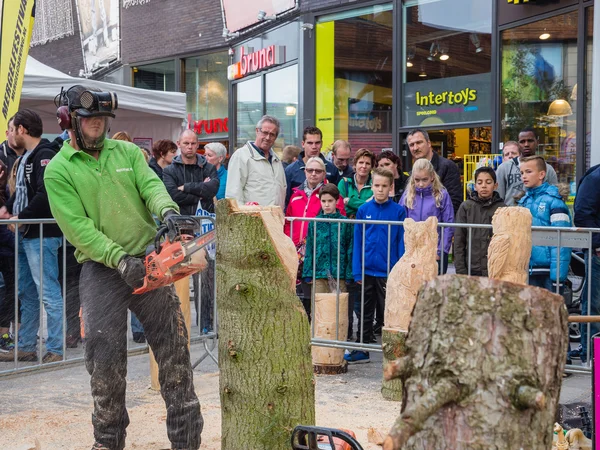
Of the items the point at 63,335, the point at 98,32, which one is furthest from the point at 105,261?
the point at 98,32

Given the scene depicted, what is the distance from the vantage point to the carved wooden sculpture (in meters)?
5.41

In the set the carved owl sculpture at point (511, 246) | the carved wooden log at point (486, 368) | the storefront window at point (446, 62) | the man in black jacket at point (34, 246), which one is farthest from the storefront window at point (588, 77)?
the carved wooden log at point (486, 368)

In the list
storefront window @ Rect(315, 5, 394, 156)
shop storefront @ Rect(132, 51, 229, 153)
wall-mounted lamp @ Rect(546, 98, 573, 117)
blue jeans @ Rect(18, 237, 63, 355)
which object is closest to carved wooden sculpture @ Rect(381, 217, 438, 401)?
blue jeans @ Rect(18, 237, 63, 355)

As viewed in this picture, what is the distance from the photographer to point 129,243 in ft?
13.6

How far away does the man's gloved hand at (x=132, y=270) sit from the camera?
12.8ft

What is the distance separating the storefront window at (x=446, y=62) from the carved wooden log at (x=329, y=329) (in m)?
6.04

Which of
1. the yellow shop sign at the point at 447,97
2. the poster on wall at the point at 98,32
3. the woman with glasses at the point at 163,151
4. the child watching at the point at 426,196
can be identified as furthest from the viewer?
the poster on wall at the point at 98,32

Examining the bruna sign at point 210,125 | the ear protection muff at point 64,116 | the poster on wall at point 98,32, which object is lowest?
the ear protection muff at point 64,116

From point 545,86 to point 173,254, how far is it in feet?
26.6

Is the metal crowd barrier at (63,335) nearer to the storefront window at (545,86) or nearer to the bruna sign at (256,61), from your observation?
the storefront window at (545,86)

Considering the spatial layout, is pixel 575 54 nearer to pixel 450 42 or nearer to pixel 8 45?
pixel 450 42

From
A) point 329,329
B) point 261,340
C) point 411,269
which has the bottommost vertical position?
point 329,329

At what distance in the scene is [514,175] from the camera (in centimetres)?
799

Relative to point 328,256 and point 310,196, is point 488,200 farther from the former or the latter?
point 310,196
